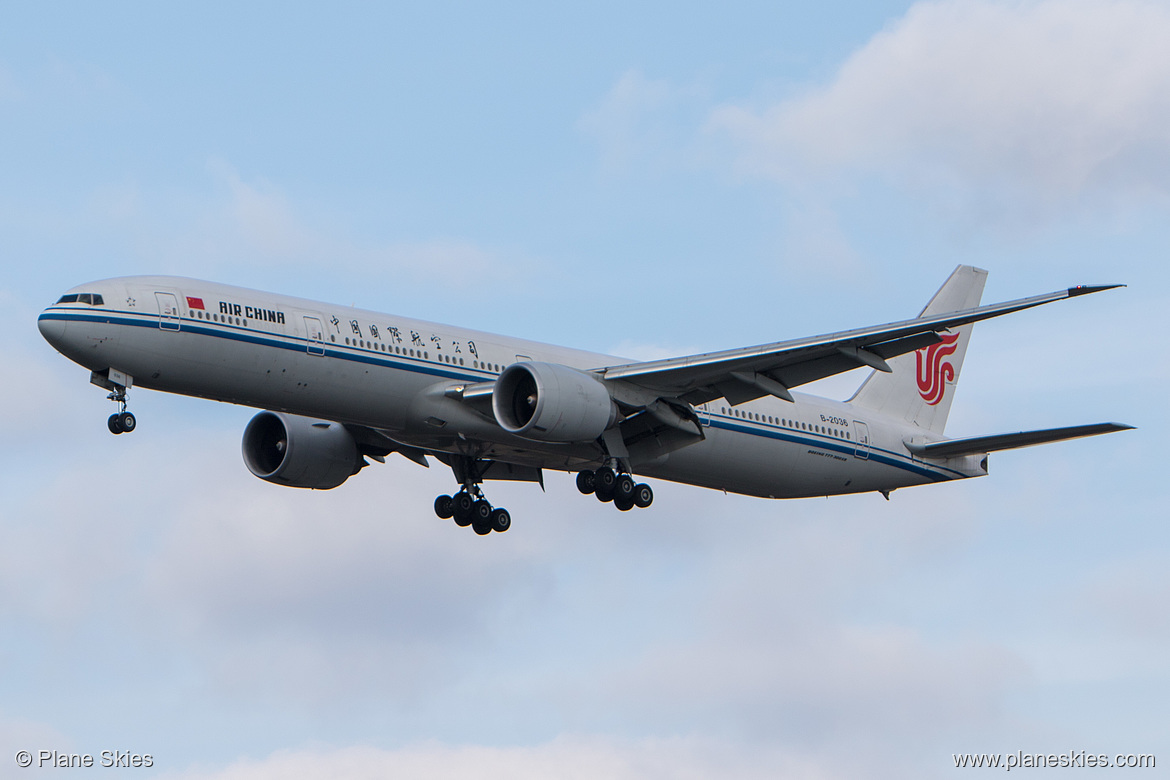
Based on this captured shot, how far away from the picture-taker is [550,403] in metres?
34.7

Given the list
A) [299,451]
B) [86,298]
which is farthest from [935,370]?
[86,298]

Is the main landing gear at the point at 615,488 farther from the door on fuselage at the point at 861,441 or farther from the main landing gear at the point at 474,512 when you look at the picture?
the door on fuselage at the point at 861,441

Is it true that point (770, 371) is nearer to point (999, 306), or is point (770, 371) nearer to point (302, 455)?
point (999, 306)

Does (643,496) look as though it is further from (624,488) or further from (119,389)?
(119,389)

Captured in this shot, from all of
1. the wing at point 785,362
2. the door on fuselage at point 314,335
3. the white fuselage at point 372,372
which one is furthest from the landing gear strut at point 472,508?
the door on fuselage at point 314,335

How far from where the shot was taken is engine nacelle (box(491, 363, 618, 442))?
114 ft

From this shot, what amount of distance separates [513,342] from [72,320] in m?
10.9

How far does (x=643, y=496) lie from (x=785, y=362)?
538cm

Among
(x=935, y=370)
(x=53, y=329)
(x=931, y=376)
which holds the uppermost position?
(x=935, y=370)

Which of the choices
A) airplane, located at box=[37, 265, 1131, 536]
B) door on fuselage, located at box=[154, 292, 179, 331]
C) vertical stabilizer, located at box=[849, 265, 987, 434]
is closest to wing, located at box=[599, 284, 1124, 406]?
airplane, located at box=[37, 265, 1131, 536]

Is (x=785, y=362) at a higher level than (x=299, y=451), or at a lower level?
lower

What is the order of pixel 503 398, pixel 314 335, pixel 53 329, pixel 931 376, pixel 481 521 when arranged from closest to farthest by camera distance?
1. pixel 53 329
2. pixel 314 335
3. pixel 503 398
4. pixel 481 521
5. pixel 931 376

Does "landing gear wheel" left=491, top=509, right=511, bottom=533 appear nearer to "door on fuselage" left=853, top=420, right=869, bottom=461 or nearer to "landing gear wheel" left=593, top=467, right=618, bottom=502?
"landing gear wheel" left=593, top=467, right=618, bottom=502

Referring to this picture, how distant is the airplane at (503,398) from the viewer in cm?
3253
